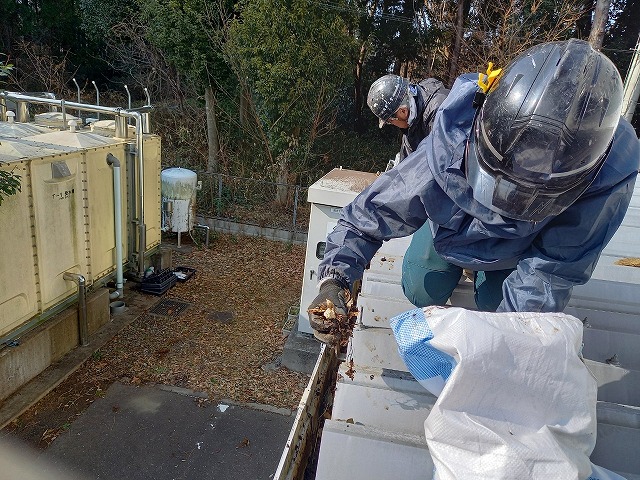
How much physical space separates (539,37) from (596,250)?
10215 millimetres

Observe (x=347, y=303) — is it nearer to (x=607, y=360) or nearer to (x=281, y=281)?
(x=607, y=360)

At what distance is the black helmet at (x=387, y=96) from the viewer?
15.1 ft

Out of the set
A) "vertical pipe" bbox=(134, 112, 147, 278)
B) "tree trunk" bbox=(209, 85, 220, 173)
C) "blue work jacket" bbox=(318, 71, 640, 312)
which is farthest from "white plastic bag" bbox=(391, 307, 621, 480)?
"tree trunk" bbox=(209, 85, 220, 173)

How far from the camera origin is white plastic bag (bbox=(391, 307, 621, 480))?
133 centimetres

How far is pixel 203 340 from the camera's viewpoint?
246 inches

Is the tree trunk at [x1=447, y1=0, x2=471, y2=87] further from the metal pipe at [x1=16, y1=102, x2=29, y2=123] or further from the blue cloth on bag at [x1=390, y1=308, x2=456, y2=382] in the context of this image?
the blue cloth on bag at [x1=390, y1=308, x2=456, y2=382]

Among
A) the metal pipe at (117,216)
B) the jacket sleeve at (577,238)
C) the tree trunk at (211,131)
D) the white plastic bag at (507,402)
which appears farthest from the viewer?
the tree trunk at (211,131)

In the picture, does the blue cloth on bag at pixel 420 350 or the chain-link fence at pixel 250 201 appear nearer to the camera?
the blue cloth on bag at pixel 420 350

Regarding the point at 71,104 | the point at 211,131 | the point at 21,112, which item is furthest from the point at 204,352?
the point at 211,131

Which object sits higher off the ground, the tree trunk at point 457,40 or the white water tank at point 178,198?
the tree trunk at point 457,40

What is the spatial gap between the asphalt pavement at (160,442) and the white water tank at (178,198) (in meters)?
3.93

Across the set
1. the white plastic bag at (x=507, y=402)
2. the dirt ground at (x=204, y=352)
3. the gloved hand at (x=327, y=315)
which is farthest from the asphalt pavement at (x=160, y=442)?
the white plastic bag at (x=507, y=402)

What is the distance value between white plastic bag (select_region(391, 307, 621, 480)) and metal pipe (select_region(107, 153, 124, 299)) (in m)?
5.44

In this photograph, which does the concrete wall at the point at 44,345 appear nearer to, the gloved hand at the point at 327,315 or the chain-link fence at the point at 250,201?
the gloved hand at the point at 327,315
